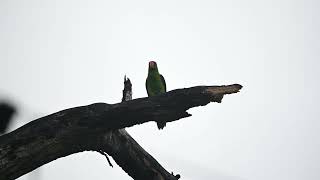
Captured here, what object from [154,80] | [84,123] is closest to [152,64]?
[154,80]

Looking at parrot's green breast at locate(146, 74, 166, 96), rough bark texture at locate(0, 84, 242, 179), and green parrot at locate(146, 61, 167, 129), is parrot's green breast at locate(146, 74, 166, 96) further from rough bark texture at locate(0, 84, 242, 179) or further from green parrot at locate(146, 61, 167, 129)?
rough bark texture at locate(0, 84, 242, 179)

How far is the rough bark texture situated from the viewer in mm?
3255

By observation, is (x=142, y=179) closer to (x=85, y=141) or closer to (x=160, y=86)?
(x=85, y=141)

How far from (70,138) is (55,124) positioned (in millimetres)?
231

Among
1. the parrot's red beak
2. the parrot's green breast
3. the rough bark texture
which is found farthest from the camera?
the parrot's green breast

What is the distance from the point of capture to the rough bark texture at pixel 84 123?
3255 millimetres

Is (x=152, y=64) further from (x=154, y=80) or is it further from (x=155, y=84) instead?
(x=155, y=84)

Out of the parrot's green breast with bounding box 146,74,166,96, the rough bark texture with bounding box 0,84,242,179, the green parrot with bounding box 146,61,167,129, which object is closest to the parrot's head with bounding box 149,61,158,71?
the green parrot with bounding box 146,61,167,129

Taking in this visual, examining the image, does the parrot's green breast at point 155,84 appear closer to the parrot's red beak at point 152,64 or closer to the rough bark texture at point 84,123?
the parrot's red beak at point 152,64

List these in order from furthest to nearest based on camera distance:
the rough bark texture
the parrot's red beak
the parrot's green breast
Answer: the parrot's green breast, the parrot's red beak, the rough bark texture

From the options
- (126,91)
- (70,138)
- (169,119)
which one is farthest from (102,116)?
(126,91)

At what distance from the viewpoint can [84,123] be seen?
11.6 ft

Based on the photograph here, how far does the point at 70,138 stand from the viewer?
351cm

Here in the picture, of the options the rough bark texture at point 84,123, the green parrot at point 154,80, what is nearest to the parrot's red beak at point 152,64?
the green parrot at point 154,80
